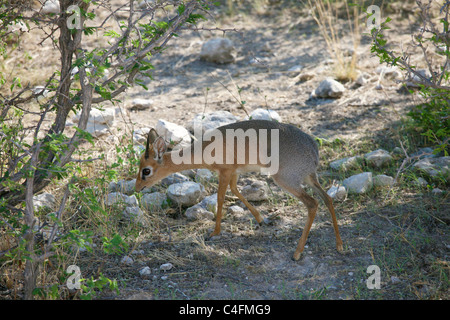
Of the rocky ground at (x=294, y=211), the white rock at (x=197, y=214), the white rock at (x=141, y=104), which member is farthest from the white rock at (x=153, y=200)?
the white rock at (x=141, y=104)

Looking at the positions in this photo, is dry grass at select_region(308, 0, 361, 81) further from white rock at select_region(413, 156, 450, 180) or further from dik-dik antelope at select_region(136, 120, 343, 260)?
dik-dik antelope at select_region(136, 120, 343, 260)

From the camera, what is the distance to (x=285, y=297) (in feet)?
13.7

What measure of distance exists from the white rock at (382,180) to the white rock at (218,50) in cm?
453

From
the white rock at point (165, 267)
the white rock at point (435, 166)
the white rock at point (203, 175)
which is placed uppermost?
the white rock at point (435, 166)

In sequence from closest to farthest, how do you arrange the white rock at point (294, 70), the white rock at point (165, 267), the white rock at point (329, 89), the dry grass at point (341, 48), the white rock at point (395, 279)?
the white rock at point (395, 279)
the white rock at point (165, 267)
the white rock at point (329, 89)
the dry grass at point (341, 48)
the white rock at point (294, 70)

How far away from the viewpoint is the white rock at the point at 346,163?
20.4 ft

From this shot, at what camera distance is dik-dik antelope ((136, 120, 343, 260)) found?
4.98 m

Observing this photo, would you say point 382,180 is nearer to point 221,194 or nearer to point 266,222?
point 266,222

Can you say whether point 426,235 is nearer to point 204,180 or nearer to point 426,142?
point 426,142

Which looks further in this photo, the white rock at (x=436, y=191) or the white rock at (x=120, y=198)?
the white rock at (x=436, y=191)

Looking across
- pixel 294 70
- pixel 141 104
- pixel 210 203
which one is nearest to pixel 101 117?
pixel 141 104

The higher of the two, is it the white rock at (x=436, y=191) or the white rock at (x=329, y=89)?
the white rock at (x=329, y=89)

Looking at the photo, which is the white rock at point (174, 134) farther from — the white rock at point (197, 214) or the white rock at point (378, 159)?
the white rock at point (378, 159)

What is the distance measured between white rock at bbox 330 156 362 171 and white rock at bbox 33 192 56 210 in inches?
138
